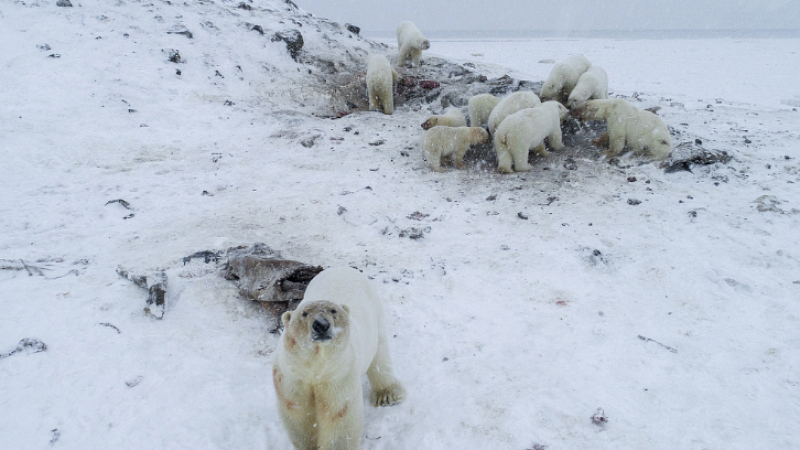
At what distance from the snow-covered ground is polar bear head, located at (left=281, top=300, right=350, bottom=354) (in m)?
0.89

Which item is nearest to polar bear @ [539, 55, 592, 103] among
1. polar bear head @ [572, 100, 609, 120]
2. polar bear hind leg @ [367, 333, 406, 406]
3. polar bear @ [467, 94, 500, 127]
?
polar bear head @ [572, 100, 609, 120]

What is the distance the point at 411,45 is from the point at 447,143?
781 cm

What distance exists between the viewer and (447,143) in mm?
6789

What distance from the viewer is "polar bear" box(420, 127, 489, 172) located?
6.77m

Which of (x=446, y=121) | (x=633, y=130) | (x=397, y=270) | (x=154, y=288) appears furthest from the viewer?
(x=446, y=121)

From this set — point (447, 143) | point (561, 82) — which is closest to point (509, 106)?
point (447, 143)

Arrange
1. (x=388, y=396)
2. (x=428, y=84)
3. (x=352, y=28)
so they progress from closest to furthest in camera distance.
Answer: (x=388, y=396)
(x=428, y=84)
(x=352, y=28)

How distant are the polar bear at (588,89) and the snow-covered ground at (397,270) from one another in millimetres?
1503

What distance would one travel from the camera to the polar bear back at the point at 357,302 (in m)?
2.49

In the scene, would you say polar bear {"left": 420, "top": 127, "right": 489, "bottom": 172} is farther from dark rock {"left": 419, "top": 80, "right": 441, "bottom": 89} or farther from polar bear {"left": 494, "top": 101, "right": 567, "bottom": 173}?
dark rock {"left": 419, "top": 80, "right": 441, "bottom": 89}

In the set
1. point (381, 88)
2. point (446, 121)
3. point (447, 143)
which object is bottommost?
point (447, 143)

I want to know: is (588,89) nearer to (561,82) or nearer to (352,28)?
(561,82)

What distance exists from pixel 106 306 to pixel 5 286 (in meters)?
0.95

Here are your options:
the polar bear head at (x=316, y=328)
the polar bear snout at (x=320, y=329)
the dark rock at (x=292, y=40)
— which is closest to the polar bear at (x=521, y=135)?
the polar bear head at (x=316, y=328)
